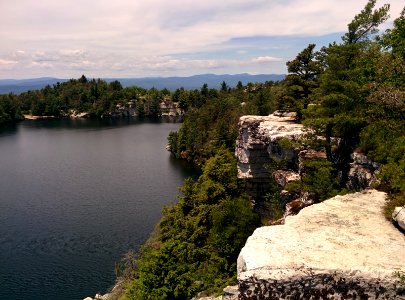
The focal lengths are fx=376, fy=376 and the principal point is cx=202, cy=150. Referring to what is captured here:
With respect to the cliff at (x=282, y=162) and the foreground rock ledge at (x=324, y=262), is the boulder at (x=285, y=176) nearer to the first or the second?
the cliff at (x=282, y=162)

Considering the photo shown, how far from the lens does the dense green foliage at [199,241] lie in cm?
2875

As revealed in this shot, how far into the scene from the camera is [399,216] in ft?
48.5

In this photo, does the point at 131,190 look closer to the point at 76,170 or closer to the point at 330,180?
the point at 76,170

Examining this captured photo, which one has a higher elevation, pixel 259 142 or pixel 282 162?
pixel 259 142

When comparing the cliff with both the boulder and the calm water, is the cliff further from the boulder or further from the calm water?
the calm water

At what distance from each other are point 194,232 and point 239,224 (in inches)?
256

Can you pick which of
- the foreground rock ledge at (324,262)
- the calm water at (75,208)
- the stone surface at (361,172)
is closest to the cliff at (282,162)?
the stone surface at (361,172)

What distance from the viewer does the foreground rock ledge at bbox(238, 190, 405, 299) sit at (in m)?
11.9

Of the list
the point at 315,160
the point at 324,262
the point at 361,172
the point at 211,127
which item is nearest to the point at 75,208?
the point at 315,160

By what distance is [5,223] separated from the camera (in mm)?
58312

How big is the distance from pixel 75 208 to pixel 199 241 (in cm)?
A: 2944

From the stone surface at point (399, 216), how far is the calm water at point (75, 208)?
34.7m

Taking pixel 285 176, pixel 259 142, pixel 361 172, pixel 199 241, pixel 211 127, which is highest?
pixel 259 142

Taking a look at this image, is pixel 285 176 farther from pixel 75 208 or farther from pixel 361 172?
pixel 75 208
